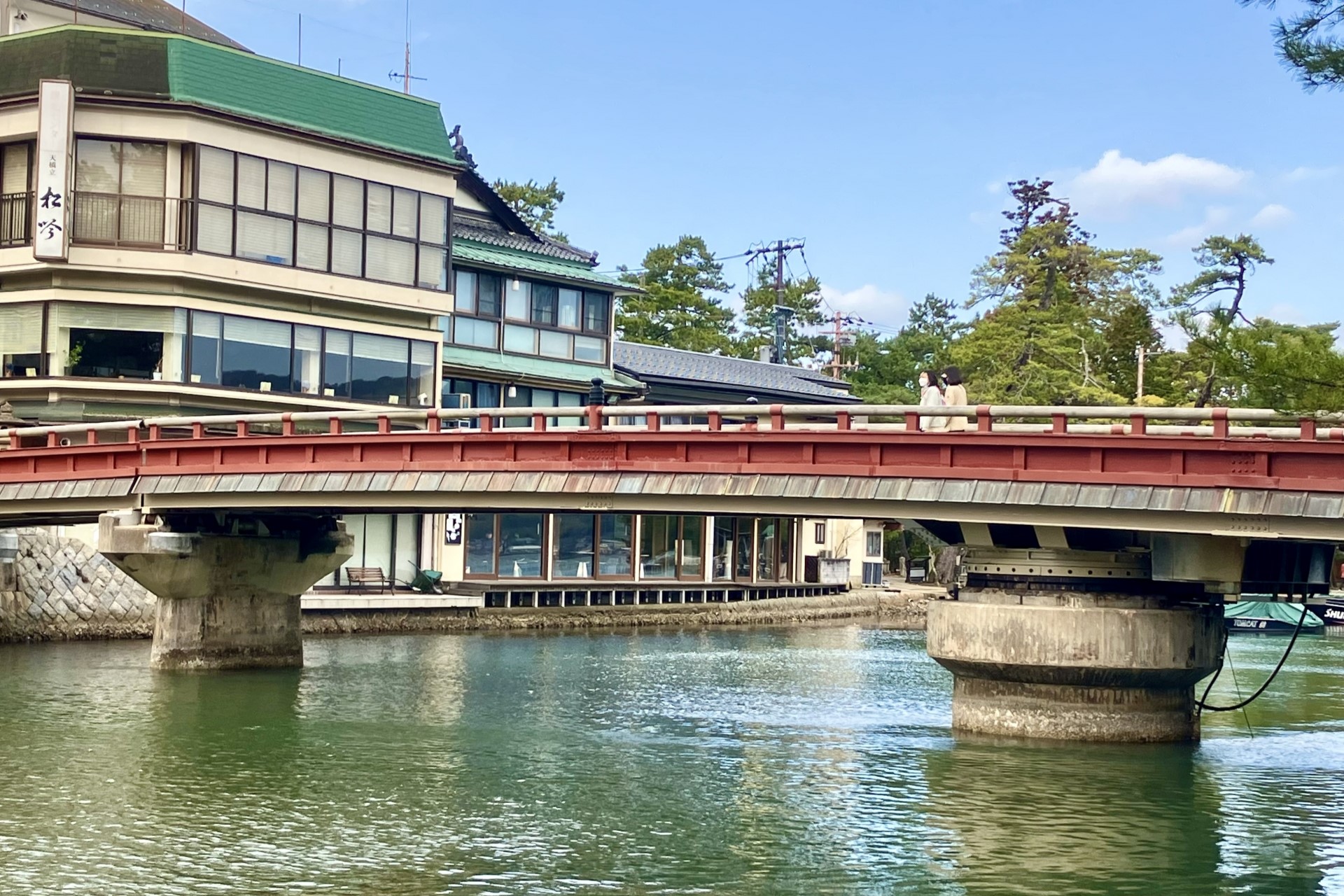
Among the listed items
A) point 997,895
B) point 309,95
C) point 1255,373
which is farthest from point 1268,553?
point 309,95

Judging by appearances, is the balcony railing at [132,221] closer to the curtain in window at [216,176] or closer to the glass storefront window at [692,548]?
the curtain in window at [216,176]

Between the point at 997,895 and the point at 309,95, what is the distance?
3673 centimetres

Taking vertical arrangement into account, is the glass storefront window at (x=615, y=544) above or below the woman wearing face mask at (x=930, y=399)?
below

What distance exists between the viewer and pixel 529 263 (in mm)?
59375

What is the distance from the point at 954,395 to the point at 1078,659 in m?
5.26

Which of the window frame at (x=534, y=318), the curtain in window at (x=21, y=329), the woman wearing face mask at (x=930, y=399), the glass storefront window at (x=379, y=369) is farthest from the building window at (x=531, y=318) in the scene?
the woman wearing face mask at (x=930, y=399)

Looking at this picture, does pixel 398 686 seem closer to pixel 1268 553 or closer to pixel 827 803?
pixel 827 803

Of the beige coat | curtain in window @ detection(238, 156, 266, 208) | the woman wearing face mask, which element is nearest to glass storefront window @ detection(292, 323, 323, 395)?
curtain in window @ detection(238, 156, 266, 208)

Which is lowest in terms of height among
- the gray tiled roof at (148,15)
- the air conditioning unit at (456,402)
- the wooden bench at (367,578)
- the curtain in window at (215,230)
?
the wooden bench at (367,578)

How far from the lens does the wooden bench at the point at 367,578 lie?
54.8 m

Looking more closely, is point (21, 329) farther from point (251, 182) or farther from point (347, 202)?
point (347, 202)

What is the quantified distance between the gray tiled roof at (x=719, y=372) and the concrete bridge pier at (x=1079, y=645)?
36.9m

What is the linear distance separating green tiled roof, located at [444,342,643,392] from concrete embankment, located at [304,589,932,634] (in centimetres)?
790

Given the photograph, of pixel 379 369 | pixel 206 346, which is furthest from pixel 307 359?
pixel 206 346
